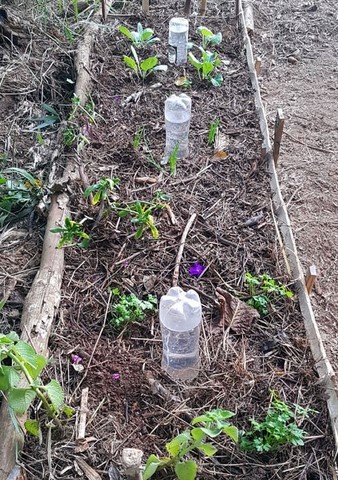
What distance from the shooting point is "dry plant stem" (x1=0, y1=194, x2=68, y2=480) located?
1.72 metres

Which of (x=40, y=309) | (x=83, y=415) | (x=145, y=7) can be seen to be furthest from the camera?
(x=145, y=7)

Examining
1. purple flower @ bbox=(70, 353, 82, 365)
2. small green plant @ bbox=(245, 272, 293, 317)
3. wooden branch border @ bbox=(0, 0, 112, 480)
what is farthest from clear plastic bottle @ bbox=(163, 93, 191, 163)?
purple flower @ bbox=(70, 353, 82, 365)

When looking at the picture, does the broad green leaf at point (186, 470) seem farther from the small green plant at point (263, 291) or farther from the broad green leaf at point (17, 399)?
the small green plant at point (263, 291)

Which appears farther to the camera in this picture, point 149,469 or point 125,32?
point 125,32

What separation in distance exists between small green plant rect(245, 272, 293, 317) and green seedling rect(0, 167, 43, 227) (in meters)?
1.13

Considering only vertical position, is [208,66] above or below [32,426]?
above

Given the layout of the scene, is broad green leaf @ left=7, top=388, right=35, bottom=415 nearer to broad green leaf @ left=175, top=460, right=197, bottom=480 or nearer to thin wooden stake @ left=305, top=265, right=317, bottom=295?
broad green leaf @ left=175, top=460, right=197, bottom=480

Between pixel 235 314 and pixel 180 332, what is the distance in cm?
33

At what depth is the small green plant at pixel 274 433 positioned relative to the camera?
179cm

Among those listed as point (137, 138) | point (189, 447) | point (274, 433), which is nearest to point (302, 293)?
point (274, 433)

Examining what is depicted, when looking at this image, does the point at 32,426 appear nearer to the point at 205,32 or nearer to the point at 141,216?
the point at 141,216

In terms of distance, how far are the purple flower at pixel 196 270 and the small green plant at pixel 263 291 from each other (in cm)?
20

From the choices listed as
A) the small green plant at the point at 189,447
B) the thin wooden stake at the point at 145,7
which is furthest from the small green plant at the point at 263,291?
the thin wooden stake at the point at 145,7

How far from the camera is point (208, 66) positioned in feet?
12.1
